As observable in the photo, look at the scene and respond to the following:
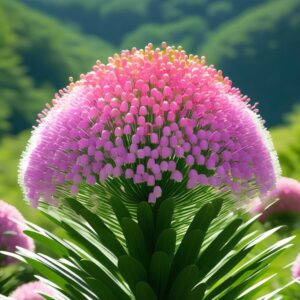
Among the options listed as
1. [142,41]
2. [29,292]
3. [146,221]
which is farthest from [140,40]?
[146,221]

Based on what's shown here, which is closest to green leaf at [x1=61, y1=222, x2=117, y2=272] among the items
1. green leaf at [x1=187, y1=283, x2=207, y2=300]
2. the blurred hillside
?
green leaf at [x1=187, y1=283, x2=207, y2=300]

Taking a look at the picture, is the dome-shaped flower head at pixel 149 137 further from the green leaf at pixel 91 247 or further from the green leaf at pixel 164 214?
the green leaf at pixel 91 247

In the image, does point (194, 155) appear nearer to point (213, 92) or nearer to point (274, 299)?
point (213, 92)

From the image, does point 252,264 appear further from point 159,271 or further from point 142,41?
point 142,41

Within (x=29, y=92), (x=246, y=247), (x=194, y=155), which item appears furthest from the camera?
(x=29, y=92)

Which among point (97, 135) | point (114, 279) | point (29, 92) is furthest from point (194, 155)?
point (29, 92)

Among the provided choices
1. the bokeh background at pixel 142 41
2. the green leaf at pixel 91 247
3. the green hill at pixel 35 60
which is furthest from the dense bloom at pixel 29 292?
the green hill at pixel 35 60
